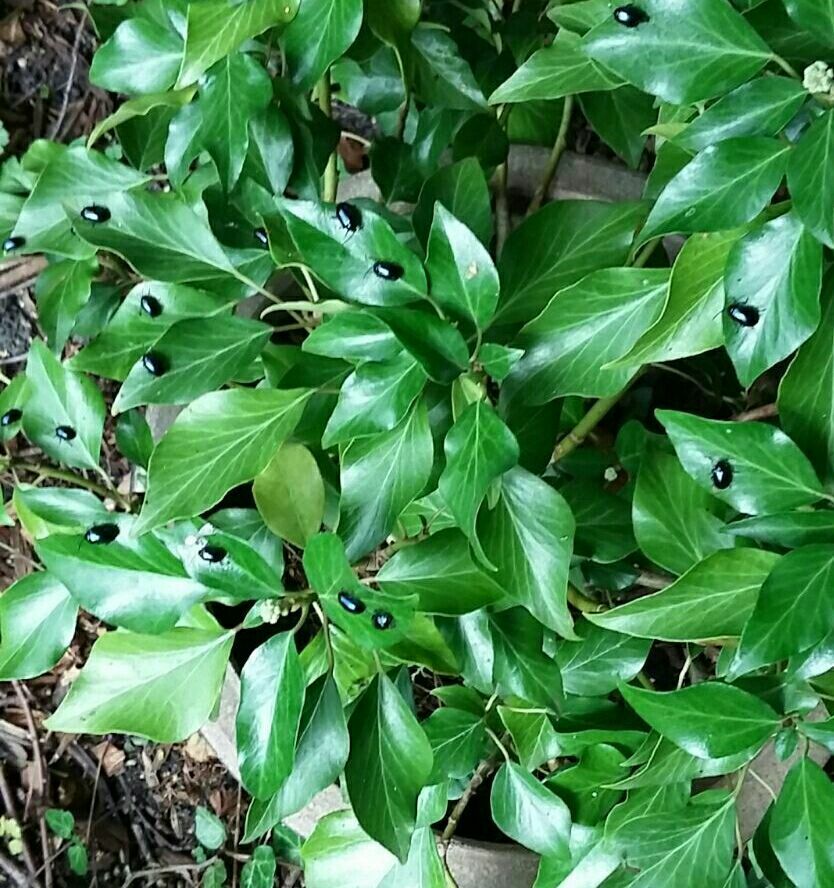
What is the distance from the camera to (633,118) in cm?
82

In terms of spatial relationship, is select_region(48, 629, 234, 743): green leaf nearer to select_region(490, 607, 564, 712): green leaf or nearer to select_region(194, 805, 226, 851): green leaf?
select_region(490, 607, 564, 712): green leaf

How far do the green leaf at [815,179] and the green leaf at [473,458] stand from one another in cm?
19

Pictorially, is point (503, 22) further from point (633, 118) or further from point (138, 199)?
point (138, 199)

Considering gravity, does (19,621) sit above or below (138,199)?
below

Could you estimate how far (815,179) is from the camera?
48 centimetres

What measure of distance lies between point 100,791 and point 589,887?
836mm

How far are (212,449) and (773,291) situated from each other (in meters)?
0.34

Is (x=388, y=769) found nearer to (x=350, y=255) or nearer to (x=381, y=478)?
(x=381, y=478)

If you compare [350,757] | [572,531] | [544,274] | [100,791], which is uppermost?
[544,274]

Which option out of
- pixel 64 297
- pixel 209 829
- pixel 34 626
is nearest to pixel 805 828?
pixel 34 626

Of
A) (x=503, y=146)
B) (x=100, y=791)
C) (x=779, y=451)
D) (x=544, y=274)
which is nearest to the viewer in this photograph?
(x=779, y=451)

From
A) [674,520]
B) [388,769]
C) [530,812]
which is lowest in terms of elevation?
[530,812]

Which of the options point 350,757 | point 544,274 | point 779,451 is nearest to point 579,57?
point 544,274

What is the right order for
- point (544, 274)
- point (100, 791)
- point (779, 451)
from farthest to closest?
point (100, 791) < point (544, 274) < point (779, 451)
